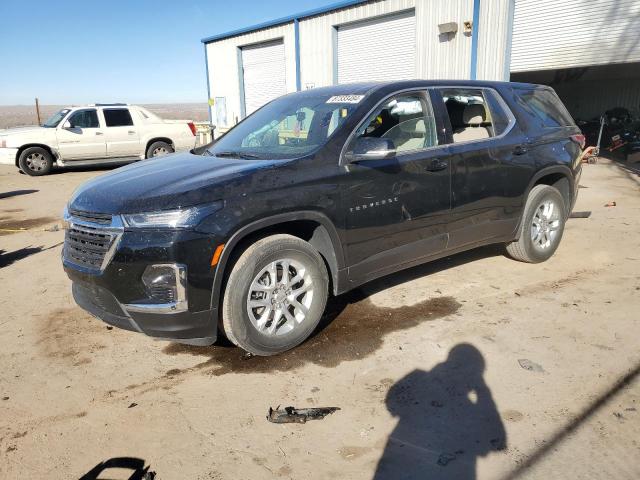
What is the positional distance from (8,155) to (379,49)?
432 inches

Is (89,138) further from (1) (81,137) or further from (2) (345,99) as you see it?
(2) (345,99)

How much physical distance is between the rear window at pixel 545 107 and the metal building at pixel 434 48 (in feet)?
25.3

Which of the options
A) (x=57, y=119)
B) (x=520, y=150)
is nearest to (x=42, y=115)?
(x=57, y=119)

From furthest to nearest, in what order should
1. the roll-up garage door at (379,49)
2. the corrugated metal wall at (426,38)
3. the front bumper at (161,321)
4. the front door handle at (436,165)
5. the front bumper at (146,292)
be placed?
the roll-up garage door at (379,49) → the corrugated metal wall at (426,38) → the front door handle at (436,165) → the front bumper at (161,321) → the front bumper at (146,292)

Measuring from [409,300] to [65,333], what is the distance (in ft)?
9.12

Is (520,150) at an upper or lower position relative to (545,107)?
lower

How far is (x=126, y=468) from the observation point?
2436mm

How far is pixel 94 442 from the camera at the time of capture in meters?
2.63

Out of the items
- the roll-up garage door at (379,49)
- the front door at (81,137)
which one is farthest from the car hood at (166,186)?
the roll-up garage door at (379,49)

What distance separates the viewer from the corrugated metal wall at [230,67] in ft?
65.7

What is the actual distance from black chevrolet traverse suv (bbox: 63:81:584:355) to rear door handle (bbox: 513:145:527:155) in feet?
0.04

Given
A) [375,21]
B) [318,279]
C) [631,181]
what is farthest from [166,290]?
[375,21]

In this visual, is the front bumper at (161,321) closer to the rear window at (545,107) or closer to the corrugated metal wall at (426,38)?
the rear window at (545,107)

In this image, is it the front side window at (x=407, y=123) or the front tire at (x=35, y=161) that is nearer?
the front side window at (x=407, y=123)
